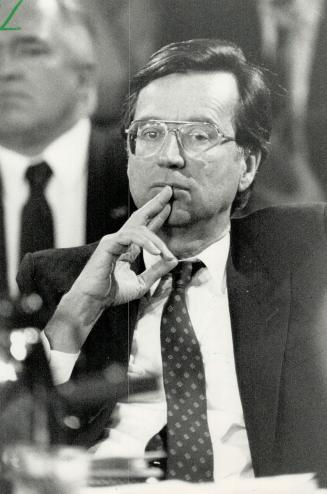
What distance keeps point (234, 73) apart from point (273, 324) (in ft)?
Result: 2.43

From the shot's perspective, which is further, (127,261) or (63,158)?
(63,158)

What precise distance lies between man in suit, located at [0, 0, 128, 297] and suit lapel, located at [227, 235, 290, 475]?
461mm

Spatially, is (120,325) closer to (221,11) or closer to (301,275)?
(301,275)

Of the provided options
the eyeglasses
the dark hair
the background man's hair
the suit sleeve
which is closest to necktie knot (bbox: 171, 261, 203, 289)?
the dark hair

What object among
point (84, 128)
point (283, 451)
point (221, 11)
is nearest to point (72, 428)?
point (283, 451)

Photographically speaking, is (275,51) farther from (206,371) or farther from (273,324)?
(206,371)

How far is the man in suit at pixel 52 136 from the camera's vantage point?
1989mm

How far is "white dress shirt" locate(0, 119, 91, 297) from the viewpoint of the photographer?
2.00 metres

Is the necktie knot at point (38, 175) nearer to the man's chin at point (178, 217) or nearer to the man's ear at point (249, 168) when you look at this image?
the man's chin at point (178, 217)

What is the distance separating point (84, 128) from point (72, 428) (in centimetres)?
90

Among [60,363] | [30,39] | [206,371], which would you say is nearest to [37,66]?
[30,39]

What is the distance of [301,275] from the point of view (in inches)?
76.0

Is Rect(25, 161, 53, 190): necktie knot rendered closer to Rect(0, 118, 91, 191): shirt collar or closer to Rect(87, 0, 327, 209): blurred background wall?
Rect(0, 118, 91, 191): shirt collar

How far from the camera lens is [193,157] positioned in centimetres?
188
